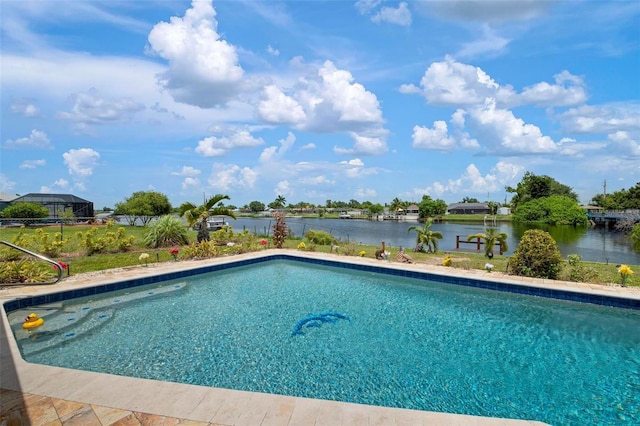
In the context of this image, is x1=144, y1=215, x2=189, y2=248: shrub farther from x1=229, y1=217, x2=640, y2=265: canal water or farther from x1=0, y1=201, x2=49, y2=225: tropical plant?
x1=0, y1=201, x2=49, y2=225: tropical plant

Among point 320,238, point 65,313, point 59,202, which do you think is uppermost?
point 59,202

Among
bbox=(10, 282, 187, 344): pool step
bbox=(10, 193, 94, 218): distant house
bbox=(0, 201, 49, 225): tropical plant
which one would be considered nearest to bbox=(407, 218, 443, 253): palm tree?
bbox=(10, 282, 187, 344): pool step

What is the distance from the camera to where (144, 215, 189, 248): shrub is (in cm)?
1431

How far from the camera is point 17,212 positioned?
3111 cm

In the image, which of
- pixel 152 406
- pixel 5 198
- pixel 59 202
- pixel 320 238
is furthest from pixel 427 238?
pixel 5 198

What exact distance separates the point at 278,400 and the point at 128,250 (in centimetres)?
1169

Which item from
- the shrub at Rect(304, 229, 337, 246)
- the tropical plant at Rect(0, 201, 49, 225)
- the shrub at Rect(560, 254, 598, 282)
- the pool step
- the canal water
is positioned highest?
the tropical plant at Rect(0, 201, 49, 225)

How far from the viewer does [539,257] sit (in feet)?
31.1

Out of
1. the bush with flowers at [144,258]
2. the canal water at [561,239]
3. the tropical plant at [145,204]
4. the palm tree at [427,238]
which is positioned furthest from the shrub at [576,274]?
the tropical plant at [145,204]

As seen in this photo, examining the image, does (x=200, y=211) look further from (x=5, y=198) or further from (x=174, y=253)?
(x=5, y=198)

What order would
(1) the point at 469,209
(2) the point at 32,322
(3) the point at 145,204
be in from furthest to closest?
(1) the point at 469,209 < (3) the point at 145,204 < (2) the point at 32,322

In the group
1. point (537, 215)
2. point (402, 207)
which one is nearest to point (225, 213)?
point (537, 215)

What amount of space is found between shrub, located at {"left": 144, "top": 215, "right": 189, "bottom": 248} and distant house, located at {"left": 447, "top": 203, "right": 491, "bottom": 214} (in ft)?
251

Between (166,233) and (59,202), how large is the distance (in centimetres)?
2978
